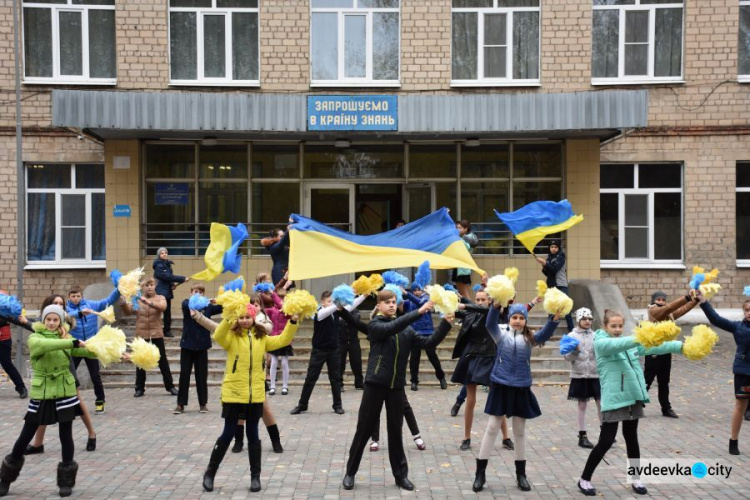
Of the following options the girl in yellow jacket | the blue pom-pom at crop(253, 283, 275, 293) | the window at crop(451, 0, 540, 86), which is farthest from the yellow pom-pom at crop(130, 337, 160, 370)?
the window at crop(451, 0, 540, 86)

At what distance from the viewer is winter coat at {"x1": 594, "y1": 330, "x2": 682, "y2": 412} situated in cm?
798

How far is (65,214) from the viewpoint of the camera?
64.1 ft

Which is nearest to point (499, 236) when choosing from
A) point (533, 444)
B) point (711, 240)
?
point (711, 240)

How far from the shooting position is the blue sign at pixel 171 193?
19.0 metres

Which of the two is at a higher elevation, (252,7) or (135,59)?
(252,7)

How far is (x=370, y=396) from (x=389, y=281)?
311 centimetres

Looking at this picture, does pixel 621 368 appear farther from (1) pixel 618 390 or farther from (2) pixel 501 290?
(2) pixel 501 290

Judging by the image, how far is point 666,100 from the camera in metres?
19.3

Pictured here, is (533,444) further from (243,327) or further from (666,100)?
(666,100)

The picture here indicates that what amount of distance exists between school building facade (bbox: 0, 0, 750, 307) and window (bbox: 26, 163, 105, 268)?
0.04 metres

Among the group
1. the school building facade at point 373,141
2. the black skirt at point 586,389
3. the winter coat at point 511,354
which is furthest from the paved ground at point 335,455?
the school building facade at point 373,141

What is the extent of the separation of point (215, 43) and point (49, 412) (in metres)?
12.4

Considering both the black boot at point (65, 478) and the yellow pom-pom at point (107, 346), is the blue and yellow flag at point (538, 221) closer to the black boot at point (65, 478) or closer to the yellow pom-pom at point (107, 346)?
the yellow pom-pom at point (107, 346)

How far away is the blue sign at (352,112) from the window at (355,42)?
1591 millimetres
